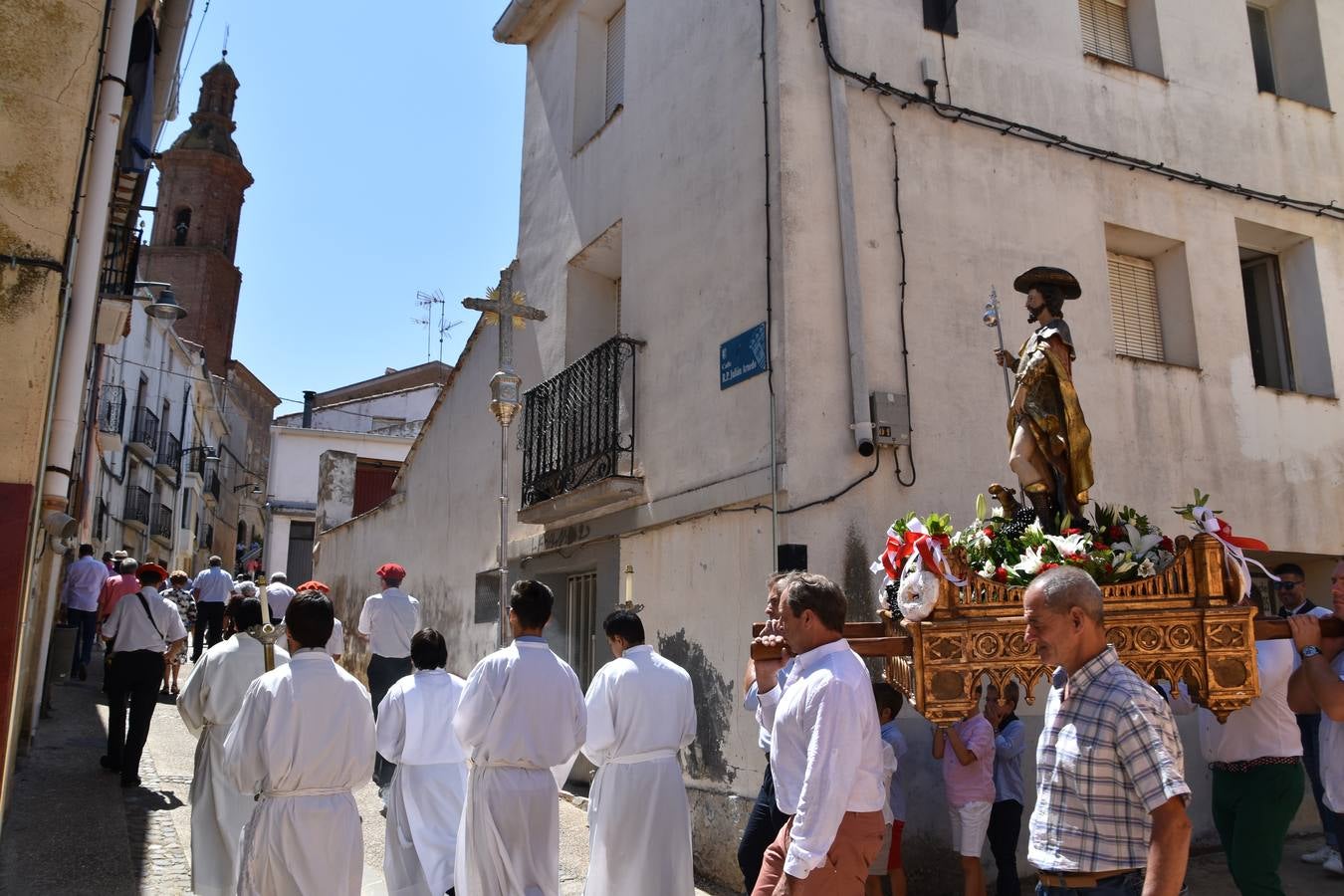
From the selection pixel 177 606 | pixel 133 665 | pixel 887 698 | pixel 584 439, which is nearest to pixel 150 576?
pixel 133 665

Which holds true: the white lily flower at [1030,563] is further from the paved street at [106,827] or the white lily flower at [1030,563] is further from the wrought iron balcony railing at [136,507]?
the wrought iron balcony railing at [136,507]

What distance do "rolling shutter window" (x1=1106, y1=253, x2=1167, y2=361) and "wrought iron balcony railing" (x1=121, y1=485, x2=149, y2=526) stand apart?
27915 mm

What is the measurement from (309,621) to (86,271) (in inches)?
103

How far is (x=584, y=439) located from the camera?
9.98m

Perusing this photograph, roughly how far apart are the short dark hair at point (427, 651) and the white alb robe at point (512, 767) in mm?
943

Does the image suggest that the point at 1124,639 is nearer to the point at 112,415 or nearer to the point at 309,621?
the point at 309,621

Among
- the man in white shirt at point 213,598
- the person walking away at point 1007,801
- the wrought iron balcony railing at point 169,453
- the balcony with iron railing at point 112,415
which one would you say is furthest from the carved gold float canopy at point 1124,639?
the wrought iron balcony railing at point 169,453

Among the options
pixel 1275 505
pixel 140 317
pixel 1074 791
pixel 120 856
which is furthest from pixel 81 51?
pixel 140 317

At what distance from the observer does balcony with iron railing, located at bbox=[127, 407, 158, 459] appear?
98.7 feet

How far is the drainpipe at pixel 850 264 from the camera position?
7.59 meters

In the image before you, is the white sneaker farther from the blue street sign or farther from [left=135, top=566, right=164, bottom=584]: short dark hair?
[left=135, top=566, right=164, bottom=584]: short dark hair

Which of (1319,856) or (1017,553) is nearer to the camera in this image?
(1017,553)

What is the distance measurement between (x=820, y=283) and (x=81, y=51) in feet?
15.8

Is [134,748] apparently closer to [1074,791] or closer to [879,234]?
[879,234]
